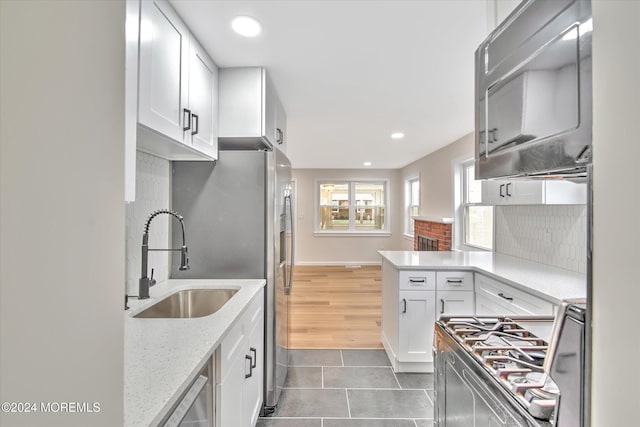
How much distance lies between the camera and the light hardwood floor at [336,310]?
332cm

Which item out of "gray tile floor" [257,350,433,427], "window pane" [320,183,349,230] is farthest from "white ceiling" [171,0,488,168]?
"window pane" [320,183,349,230]

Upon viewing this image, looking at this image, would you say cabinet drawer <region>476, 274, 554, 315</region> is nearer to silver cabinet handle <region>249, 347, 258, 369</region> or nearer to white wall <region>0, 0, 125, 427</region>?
silver cabinet handle <region>249, 347, 258, 369</region>

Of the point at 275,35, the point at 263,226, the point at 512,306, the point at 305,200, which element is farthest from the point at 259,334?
the point at 305,200

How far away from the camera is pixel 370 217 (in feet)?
25.6

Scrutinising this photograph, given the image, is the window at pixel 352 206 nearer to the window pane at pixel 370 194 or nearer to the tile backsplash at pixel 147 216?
the window pane at pixel 370 194

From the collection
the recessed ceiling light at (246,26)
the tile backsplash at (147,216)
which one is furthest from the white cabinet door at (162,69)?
the tile backsplash at (147,216)

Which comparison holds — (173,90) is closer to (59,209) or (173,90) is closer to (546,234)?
(59,209)

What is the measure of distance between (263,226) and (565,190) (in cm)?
196

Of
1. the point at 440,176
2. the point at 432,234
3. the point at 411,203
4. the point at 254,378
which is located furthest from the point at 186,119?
the point at 411,203

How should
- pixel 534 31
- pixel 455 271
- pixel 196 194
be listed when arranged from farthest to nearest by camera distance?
1. pixel 455 271
2. pixel 196 194
3. pixel 534 31

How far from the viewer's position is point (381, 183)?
7754 mm

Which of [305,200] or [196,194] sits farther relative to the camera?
[305,200]

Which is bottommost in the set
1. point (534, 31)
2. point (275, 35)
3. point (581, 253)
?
point (581, 253)

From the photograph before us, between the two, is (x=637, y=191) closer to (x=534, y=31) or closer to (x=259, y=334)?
(x=534, y=31)
